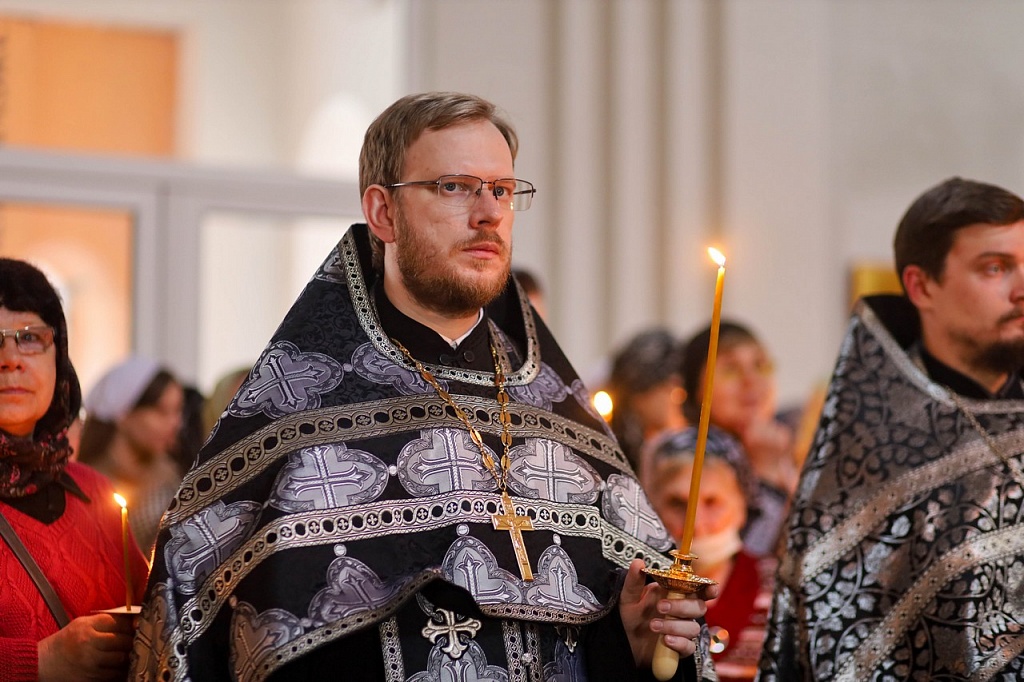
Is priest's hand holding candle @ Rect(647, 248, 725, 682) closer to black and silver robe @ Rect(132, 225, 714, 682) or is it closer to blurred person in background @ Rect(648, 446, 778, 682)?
black and silver robe @ Rect(132, 225, 714, 682)

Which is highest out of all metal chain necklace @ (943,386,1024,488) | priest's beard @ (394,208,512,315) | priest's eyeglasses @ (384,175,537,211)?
priest's eyeglasses @ (384,175,537,211)

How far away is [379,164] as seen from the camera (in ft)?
11.3

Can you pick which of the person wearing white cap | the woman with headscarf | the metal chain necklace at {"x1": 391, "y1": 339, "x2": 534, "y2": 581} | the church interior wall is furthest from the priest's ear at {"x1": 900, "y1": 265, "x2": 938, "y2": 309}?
the church interior wall

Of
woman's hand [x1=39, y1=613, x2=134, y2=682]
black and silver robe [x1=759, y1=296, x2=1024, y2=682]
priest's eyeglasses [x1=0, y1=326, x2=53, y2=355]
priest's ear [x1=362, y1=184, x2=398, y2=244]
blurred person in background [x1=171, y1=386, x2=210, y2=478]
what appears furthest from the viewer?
blurred person in background [x1=171, y1=386, x2=210, y2=478]

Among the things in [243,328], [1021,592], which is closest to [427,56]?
[243,328]

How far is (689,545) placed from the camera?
2867 millimetres

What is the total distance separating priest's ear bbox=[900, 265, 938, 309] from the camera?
404cm

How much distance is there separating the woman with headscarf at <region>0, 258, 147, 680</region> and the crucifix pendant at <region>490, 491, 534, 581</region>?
0.82 metres

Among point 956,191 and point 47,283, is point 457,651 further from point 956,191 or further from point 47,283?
point 956,191

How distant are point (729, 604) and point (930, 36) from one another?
6004mm

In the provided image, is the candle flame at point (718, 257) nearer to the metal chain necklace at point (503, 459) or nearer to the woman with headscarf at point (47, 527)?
Result: the metal chain necklace at point (503, 459)

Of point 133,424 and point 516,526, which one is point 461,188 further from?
point 133,424

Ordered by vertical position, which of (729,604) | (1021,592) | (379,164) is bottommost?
(729,604)

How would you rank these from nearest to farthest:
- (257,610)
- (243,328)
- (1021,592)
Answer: (257,610) < (1021,592) < (243,328)
